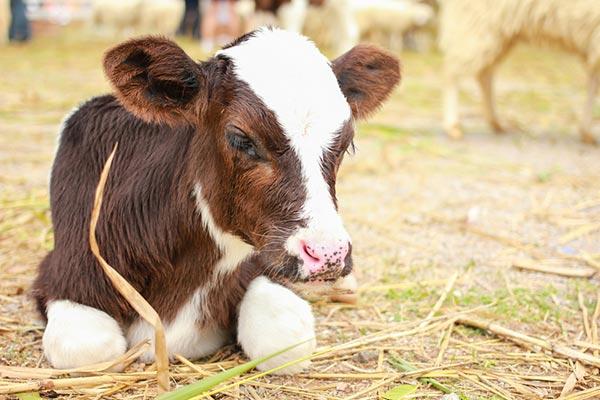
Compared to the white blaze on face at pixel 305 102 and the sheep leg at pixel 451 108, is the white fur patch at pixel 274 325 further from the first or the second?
the sheep leg at pixel 451 108

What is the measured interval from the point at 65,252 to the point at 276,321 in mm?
780

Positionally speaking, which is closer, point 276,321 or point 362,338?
point 276,321

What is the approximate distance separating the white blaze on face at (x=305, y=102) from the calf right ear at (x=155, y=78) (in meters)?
0.15

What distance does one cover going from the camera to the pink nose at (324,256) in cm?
201

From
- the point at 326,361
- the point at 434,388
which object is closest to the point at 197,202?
the point at 326,361

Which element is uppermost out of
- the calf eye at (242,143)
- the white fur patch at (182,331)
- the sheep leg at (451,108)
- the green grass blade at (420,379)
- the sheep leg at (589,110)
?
the calf eye at (242,143)

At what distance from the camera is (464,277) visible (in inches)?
138

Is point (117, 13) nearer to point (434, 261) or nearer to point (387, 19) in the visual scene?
point (387, 19)

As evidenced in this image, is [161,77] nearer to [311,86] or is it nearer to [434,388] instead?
[311,86]

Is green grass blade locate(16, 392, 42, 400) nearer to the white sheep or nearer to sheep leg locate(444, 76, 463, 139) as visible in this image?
sheep leg locate(444, 76, 463, 139)

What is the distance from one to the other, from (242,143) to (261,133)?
0.08 m

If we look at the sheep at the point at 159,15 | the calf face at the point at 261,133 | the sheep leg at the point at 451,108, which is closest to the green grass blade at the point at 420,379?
the calf face at the point at 261,133

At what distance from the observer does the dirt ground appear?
96.2 inches

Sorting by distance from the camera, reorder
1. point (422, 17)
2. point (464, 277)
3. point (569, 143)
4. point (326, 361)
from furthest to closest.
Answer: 1. point (422, 17)
2. point (569, 143)
3. point (464, 277)
4. point (326, 361)
